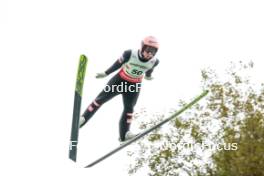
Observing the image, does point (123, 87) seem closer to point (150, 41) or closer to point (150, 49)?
point (150, 49)

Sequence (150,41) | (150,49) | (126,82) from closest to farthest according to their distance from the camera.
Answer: (150,41)
(150,49)
(126,82)

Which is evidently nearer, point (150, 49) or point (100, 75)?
point (150, 49)

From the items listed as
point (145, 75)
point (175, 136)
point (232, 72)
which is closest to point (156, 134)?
point (175, 136)

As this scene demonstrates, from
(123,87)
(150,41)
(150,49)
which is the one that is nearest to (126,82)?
(123,87)

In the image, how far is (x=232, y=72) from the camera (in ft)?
95.5

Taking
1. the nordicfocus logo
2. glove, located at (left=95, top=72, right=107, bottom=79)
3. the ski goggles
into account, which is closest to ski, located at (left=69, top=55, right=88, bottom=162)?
glove, located at (left=95, top=72, right=107, bottom=79)

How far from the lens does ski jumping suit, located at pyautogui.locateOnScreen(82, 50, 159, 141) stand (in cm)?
1459

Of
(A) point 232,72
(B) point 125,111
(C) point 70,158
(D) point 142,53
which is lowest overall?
(C) point 70,158

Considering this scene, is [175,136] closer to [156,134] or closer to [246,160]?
[156,134]

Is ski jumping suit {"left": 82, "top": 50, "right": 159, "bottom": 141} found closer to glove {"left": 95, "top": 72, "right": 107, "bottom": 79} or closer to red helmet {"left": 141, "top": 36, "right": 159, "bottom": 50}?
glove {"left": 95, "top": 72, "right": 107, "bottom": 79}

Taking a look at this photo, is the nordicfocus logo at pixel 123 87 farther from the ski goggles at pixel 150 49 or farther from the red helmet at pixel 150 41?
the red helmet at pixel 150 41

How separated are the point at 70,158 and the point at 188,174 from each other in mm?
13748

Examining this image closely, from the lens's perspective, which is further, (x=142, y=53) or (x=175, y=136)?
(x=175, y=136)

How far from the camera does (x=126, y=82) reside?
14.7 metres
